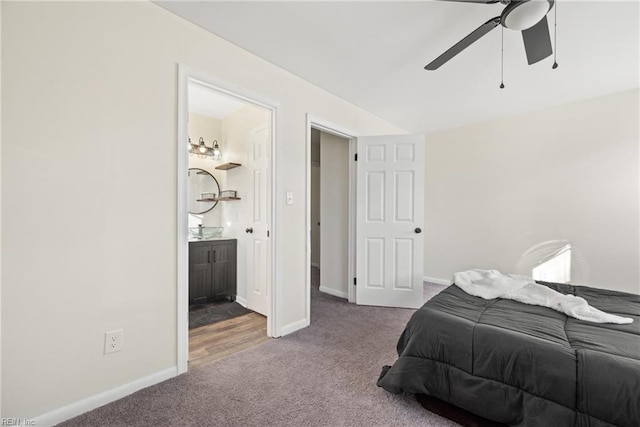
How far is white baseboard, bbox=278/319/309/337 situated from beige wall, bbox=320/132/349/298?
1.07 metres

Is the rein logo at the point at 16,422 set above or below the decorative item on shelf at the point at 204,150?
below

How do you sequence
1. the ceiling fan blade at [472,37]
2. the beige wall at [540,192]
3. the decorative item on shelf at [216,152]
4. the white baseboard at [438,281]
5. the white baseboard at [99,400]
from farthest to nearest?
the white baseboard at [438,281] → the decorative item on shelf at [216,152] → the beige wall at [540,192] → the ceiling fan blade at [472,37] → the white baseboard at [99,400]

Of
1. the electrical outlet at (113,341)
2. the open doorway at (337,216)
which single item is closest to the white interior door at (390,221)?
the open doorway at (337,216)

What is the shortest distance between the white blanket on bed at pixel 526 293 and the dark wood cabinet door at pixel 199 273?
8.67 ft

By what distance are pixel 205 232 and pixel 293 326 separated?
70.7 inches

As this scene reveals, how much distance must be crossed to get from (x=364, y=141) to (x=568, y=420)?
9.34 ft

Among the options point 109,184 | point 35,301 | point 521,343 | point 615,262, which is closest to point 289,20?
point 109,184

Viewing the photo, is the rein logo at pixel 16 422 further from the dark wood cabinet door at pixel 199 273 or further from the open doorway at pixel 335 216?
the open doorway at pixel 335 216

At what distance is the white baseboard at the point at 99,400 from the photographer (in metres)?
1.41

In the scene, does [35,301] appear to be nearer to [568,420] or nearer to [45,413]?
[45,413]

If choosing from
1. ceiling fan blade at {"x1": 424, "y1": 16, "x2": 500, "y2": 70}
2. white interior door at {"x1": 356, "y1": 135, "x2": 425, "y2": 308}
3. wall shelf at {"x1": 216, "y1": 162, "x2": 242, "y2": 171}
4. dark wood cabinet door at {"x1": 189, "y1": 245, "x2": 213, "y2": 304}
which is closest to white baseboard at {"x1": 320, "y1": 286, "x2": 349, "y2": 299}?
white interior door at {"x1": 356, "y1": 135, "x2": 425, "y2": 308}

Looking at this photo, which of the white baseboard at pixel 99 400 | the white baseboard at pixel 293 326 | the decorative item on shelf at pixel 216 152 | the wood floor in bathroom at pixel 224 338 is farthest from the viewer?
the decorative item on shelf at pixel 216 152

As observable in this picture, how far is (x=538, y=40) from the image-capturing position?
5.45ft

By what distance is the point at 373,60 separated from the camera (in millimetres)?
2377
